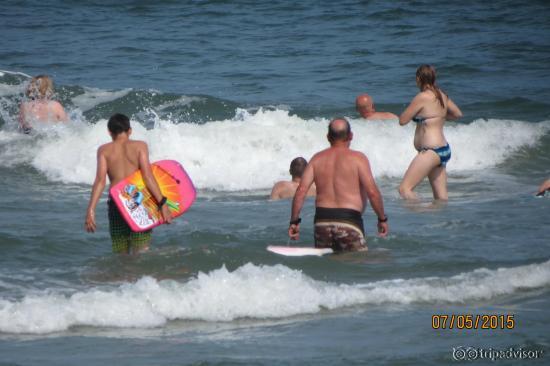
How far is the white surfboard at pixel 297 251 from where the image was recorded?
795 centimetres

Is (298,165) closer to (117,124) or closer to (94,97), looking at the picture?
(117,124)

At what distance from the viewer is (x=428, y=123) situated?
9766mm

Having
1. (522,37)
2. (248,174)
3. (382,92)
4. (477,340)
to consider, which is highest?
(522,37)

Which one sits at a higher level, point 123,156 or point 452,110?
point 452,110

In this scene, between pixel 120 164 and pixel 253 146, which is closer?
pixel 120 164

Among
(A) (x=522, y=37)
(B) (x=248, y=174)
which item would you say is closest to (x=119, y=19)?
(A) (x=522, y=37)

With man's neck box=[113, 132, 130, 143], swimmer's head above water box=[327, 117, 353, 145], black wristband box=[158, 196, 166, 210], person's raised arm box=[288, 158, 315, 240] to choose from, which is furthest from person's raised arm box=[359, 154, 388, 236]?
man's neck box=[113, 132, 130, 143]

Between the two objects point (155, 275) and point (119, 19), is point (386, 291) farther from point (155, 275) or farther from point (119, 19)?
point (119, 19)

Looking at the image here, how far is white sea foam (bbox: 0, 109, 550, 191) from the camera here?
528 inches

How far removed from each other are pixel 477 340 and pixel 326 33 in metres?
16.5

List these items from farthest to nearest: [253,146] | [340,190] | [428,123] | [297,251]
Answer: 1. [253,146]
2. [428,123]
3. [297,251]
4. [340,190]

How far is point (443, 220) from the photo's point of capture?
382 inches

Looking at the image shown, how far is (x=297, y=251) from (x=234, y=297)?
1.17 metres
